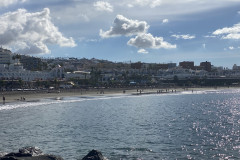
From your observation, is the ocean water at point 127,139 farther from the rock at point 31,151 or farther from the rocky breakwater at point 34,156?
the rocky breakwater at point 34,156

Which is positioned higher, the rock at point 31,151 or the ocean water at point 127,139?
the rock at point 31,151

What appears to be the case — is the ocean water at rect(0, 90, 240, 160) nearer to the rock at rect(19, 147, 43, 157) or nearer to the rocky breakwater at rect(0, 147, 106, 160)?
the rock at rect(19, 147, 43, 157)

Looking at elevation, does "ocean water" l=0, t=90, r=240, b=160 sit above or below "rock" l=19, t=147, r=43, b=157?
below

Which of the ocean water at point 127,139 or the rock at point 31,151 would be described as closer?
the rock at point 31,151

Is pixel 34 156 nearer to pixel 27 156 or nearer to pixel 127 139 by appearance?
A: pixel 27 156

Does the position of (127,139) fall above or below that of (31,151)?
below

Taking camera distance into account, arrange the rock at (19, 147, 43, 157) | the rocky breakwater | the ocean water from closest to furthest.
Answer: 1. the rocky breakwater
2. the rock at (19, 147, 43, 157)
3. the ocean water

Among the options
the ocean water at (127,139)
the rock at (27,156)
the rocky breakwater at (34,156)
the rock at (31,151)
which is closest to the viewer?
the rock at (27,156)

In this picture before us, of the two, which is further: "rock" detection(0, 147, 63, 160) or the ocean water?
the ocean water

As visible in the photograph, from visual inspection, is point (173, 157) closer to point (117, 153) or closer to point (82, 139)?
point (117, 153)

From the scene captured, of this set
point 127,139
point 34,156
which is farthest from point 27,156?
point 127,139

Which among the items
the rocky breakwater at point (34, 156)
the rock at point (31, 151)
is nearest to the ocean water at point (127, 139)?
the rock at point (31, 151)

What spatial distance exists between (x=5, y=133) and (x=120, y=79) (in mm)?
154772

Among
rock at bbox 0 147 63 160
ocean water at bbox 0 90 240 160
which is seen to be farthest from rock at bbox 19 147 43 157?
ocean water at bbox 0 90 240 160
